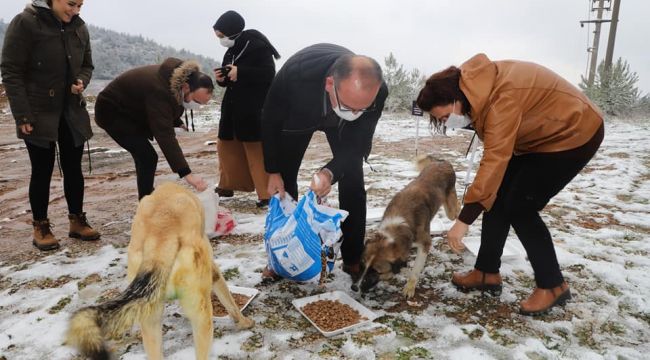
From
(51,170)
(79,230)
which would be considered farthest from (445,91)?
(79,230)

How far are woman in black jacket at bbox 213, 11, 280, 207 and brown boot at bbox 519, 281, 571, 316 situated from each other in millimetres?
3543

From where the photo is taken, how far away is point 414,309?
3.26 metres

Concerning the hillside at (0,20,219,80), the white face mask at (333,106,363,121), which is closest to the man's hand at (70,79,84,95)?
the white face mask at (333,106,363,121)

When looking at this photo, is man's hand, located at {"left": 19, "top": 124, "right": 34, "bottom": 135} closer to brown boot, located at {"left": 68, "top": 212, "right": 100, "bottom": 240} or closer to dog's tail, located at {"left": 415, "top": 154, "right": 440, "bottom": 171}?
brown boot, located at {"left": 68, "top": 212, "right": 100, "bottom": 240}

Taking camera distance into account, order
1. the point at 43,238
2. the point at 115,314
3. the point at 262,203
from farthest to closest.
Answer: the point at 262,203, the point at 43,238, the point at 115,314

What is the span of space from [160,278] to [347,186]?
1856 mm

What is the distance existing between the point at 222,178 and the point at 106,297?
2736mm

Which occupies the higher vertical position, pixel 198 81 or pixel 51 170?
pixel 198 81

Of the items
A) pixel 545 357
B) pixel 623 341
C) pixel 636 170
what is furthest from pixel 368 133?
pixel 636 170

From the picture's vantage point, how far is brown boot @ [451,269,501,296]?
11.3 feet

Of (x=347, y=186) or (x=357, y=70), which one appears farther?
(x=347, y=186)

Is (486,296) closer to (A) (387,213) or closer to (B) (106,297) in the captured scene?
(A) (387,213)

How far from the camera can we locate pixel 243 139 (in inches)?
210

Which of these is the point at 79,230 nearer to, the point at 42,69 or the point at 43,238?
the point at 43,238
